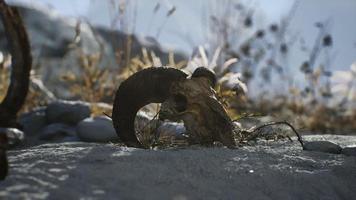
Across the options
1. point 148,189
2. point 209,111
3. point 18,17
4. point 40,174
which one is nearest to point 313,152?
point 209,111

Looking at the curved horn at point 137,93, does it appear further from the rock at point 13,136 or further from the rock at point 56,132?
the rock at point 56,132

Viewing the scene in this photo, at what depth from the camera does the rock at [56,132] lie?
404 centimetres

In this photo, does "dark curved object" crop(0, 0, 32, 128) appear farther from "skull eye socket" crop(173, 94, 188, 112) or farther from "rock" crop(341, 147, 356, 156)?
"rock" crop(341, 147, 356, 156)

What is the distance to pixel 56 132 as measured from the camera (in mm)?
4098

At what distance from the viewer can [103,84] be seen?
524 centimetres

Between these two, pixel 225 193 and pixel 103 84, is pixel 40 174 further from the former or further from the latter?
pixel 103 84

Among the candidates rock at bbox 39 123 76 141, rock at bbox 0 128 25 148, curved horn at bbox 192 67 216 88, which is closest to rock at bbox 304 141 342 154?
curved horn at bbox 192 67 216 88

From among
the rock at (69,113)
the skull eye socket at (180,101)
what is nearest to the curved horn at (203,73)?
the skull eye socket at (180,101)

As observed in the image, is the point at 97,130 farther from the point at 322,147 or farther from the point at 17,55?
the point at 322,147

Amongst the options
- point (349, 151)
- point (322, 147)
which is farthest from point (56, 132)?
point (349, 151)

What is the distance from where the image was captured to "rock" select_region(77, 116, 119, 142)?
3461 millimetres

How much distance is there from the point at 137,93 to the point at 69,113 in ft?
6.31

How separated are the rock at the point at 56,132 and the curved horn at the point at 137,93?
1.57 metres

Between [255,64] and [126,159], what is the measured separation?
257 inches
